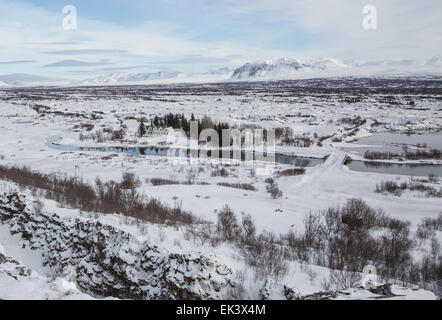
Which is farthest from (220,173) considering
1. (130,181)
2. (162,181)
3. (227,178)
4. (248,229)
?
(248,229)

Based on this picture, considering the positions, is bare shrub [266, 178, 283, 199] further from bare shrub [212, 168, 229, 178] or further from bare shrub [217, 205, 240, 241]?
bare shrub [217, 205, 240, 241]

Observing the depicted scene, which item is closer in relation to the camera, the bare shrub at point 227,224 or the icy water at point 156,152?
the bare shrub at point 227,224

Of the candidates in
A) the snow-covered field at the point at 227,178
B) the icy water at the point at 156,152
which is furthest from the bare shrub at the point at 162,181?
the icy water at the point at 156,152

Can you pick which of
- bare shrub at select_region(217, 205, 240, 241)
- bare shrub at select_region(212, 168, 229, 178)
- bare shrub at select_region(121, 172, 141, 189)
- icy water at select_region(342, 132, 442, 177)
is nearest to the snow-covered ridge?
bare shrub at select_region(217, 205, 240, 241)

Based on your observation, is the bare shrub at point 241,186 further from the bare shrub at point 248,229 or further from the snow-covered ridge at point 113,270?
the snow-covered ridge at point 113,270

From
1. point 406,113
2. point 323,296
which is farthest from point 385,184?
point 406,113

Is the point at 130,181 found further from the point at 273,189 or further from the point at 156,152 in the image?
the point at 156,152
